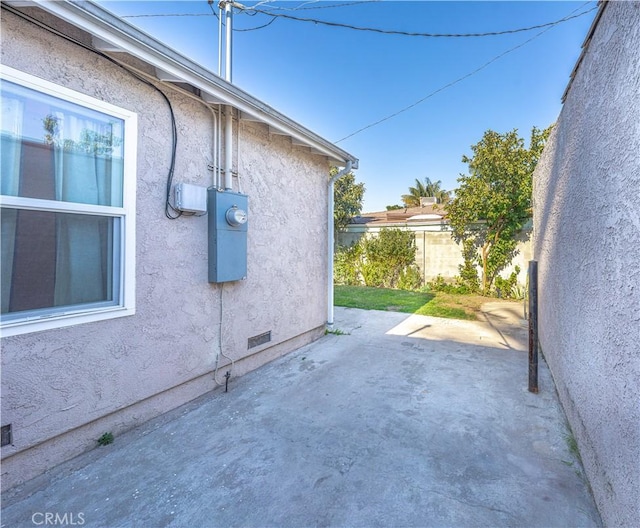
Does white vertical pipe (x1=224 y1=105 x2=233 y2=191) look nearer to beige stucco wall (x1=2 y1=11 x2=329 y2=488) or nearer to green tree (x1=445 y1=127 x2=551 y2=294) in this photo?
beige stucco wall (x1=2 y1=11 x2=329 y2=488)

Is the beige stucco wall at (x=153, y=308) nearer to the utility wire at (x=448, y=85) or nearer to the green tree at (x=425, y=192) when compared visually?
the utility wire at (x=448, y=85)

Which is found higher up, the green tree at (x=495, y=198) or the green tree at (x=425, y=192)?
the green tree at (x=425, y=192)

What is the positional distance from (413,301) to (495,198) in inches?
181

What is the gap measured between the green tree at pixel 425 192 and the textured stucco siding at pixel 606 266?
111 ft

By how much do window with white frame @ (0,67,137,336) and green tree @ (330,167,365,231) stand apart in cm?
1203

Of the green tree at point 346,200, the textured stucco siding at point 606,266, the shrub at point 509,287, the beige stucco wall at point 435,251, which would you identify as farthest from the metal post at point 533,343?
the green tree at point 346,200

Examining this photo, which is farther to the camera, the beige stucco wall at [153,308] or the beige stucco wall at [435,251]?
the beige stucco wall at [435,251]

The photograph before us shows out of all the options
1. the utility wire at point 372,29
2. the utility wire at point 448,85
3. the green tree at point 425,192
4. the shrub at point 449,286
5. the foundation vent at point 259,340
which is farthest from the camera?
the green tree at point 425,192

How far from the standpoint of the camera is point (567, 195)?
3572 mm

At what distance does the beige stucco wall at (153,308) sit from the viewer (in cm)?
243

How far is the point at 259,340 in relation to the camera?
15.9 feet

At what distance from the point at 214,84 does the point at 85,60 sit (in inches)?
47.7

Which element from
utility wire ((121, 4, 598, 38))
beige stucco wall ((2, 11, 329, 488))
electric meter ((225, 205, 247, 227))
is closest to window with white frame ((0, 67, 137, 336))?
beige stucco wall ((2, 11, 329, 488))

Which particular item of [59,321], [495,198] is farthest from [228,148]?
[495,198]
